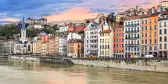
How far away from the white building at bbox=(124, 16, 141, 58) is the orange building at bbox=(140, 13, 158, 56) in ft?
5.50

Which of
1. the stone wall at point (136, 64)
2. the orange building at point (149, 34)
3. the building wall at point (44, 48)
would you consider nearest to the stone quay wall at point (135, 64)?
the stone wall at point (136, 64)

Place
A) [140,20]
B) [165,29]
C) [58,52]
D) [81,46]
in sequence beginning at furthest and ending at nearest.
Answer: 1. [58,52]
2. [81,46]
3. [140,20]
4. [165,29]

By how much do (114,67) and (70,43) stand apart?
1945 inches

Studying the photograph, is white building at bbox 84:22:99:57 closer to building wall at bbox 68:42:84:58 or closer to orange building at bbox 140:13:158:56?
building wall at bbox 68:42:84:58

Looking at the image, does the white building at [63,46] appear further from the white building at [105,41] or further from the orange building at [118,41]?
the orange building at [118,41]

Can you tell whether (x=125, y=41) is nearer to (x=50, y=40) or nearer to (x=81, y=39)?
(x=81, y=39)

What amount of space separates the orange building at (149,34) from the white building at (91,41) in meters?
26.4

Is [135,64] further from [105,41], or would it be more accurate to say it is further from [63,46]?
[63,46]

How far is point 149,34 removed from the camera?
8275 cm

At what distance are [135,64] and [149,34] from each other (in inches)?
530

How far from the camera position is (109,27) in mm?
105250

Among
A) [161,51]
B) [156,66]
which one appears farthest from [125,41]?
[156,66]

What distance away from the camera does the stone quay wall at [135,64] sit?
63744 mm

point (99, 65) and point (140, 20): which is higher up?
point (140, 20)
